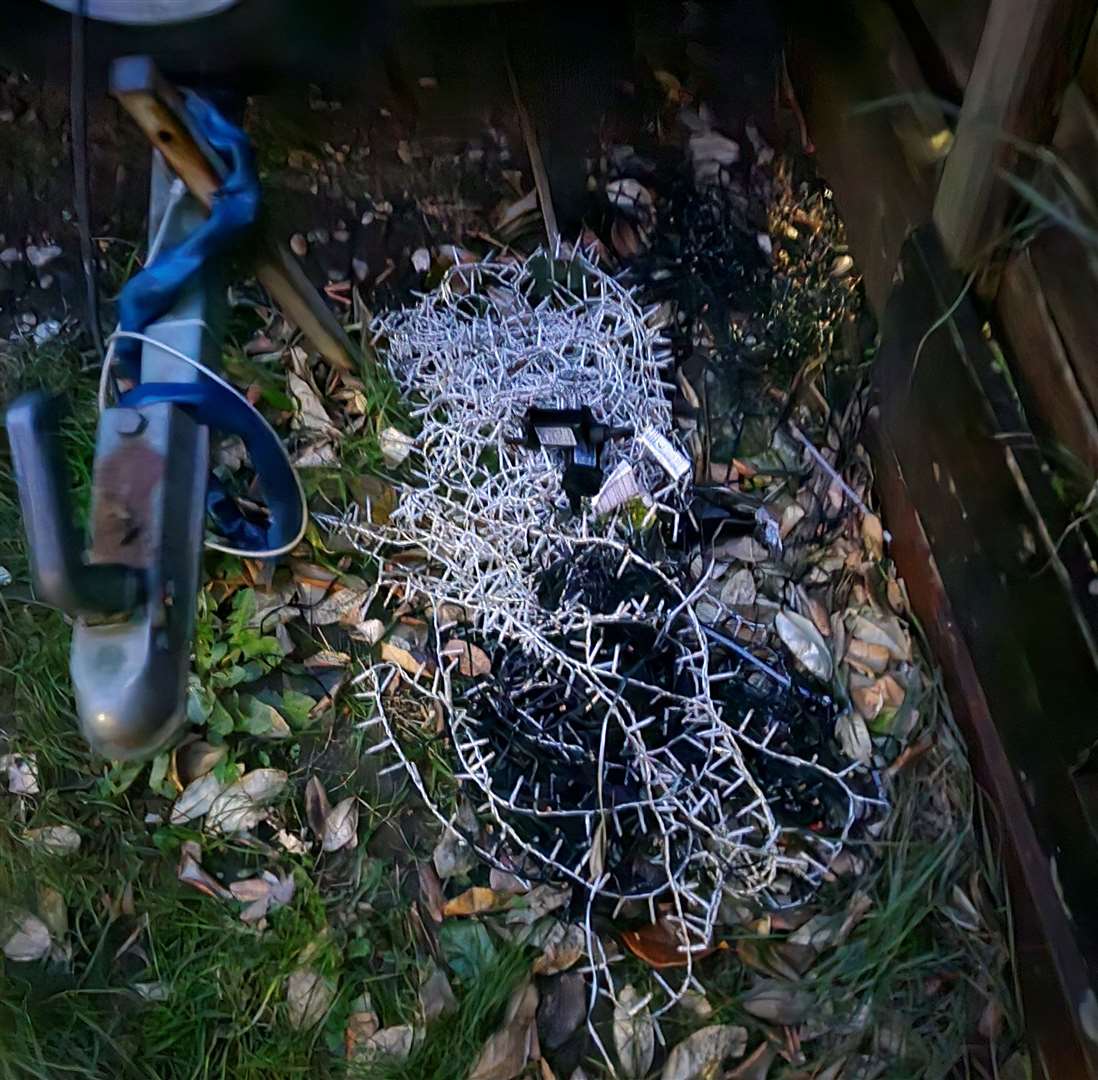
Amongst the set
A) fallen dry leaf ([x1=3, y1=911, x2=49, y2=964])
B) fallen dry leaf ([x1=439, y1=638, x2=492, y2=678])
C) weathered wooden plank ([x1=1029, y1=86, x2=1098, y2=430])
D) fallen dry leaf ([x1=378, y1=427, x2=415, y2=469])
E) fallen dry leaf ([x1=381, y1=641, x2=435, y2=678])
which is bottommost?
fallen dry leaf ([x1=3, y1=911, x2=49, y2=964])

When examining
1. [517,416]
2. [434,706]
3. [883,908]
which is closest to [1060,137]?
[517,416]

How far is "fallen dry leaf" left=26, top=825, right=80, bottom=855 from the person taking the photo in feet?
4.84

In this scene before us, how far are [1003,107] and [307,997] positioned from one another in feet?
4.88

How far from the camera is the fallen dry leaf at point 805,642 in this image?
1.58 metres

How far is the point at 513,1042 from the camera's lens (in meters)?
1.37

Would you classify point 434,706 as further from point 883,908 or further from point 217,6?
point 217,6

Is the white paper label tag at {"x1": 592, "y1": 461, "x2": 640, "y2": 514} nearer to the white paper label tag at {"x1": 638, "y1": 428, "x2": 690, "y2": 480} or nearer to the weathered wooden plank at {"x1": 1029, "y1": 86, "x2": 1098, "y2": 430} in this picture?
the white paper label tag at {"x1": 638, "y1": 428, "x2": 690, "y2": 480}

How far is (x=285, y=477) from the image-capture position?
1.50 meters

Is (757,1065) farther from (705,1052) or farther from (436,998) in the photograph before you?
(436,998)

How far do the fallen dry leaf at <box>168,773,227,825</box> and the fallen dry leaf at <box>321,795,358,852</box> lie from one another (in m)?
0.17

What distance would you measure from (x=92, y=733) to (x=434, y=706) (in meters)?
0.66

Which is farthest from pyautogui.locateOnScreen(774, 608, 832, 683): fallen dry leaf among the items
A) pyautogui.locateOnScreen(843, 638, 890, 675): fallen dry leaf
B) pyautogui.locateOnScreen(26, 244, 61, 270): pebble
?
pyautogui.locateOnScreen(26, 244, 61, 270): pebble

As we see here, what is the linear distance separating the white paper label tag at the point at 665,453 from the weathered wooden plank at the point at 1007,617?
0.36 m

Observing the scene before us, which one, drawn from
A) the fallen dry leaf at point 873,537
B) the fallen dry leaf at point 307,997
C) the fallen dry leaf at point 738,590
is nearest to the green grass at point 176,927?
the fallen dry leaf at point 307,997
